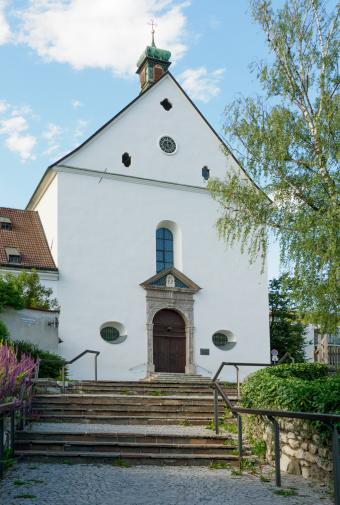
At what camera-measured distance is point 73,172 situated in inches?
915

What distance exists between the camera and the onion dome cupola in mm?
29094

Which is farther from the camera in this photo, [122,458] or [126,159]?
[126,159]

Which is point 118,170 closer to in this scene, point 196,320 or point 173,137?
point 173,137

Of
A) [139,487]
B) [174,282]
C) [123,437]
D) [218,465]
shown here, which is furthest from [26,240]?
[139,487]

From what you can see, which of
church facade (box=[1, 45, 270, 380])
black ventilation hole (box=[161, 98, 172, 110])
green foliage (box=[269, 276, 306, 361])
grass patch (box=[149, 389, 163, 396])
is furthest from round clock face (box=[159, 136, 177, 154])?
grass patch (box=[149, 389, 163, 396])

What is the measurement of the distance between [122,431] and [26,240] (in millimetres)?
14316

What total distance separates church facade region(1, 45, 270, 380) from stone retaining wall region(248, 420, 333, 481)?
13096mm

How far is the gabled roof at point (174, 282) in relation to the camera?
23453mm

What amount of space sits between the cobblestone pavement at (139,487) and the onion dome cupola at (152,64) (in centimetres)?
2279

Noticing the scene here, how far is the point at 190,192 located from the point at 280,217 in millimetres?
9737

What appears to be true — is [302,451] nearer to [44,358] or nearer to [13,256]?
[44,358]

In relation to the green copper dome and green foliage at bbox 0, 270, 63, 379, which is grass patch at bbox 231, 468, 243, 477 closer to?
green foliage at bbox 0, 270, 63, 379

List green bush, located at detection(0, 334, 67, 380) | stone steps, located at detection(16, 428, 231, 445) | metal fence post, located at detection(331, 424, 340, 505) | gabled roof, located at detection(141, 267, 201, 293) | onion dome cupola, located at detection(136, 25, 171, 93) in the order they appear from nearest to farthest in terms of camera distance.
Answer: metal fence post, located at detection(331, 424, 340, 505), stone steps, located at detection(16, 428, 231, 445), green bush, located at detection(0, 334, 67, 380), gabled roof, located at detection(141, 267, 201, 293), onion dome cupola, located at detection(136, 25, 171, 93)

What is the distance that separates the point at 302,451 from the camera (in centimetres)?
830
